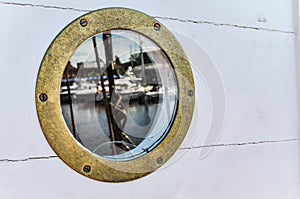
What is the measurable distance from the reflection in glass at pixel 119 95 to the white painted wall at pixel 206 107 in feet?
0.16

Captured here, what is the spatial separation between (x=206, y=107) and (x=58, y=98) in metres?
0.26

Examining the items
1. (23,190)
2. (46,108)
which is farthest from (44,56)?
(23,190)

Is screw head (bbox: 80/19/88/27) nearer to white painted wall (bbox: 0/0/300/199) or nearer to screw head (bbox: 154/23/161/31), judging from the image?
white painted wall (bbox: 0/0/300/199)

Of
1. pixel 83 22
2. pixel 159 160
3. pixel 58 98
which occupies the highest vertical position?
pixel 83 22

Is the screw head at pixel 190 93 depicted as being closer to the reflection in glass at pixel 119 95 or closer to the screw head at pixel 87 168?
Answer: the reflection in glass at pixel 119 95

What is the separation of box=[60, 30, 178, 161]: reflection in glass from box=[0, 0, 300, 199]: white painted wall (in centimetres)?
5

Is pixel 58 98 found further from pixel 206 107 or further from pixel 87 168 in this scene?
pixel 206 107

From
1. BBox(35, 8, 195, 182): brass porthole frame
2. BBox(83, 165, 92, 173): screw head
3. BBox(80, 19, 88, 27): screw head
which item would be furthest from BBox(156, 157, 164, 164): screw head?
BBox(80, 19, 88, 27): screw head

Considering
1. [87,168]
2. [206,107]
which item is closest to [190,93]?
[206,107]

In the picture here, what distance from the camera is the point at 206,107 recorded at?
0.60 m

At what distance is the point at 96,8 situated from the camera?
1.67 feet

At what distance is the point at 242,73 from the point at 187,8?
0.17 metres

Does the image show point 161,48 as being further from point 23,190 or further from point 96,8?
point 23,190

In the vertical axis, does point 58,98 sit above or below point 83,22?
below
